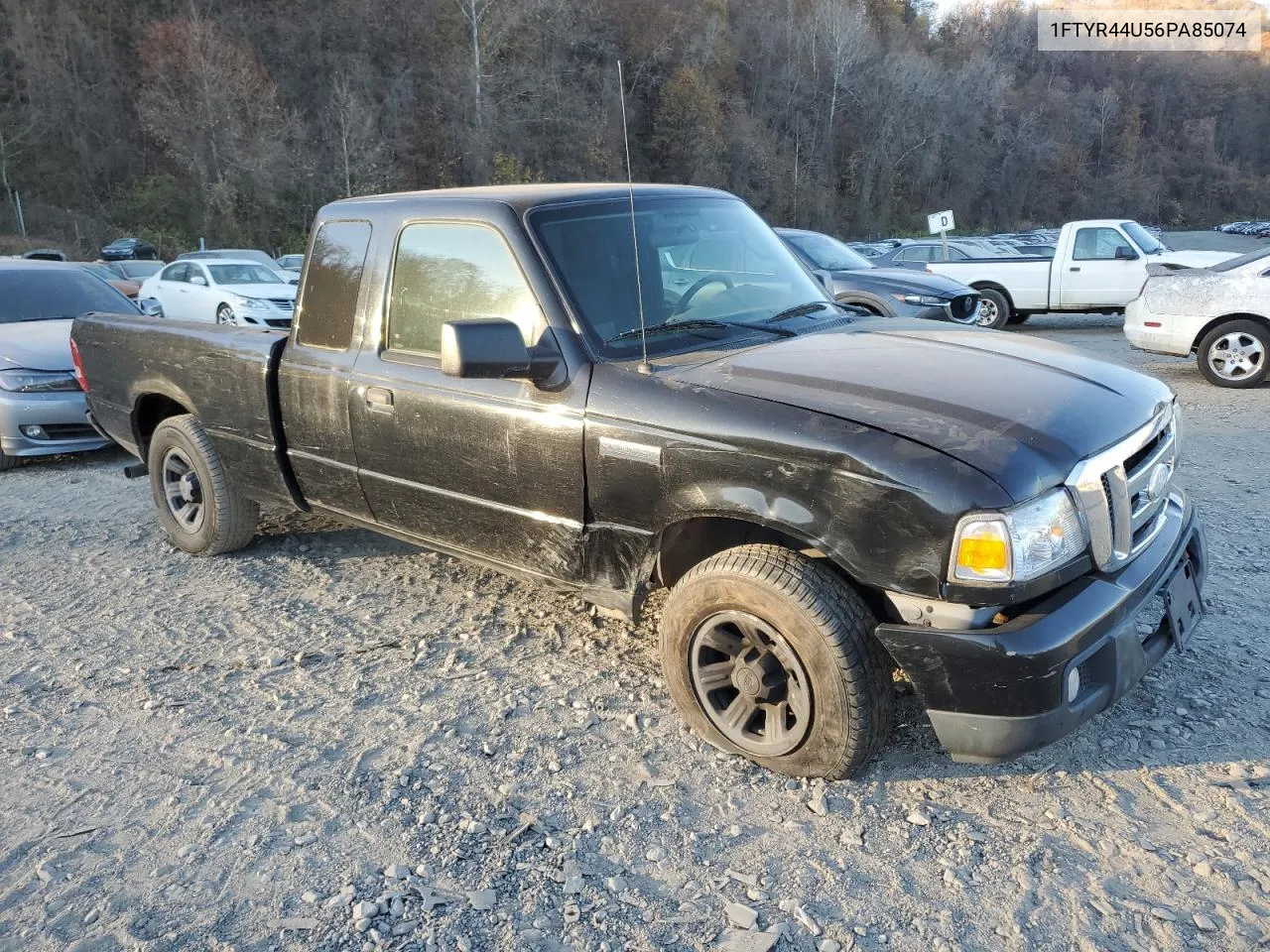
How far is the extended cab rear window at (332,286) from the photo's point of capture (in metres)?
4.15

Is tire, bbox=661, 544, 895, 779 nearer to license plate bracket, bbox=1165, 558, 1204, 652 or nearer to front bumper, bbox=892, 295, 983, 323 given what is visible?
license plate bracket, bbox=1165, 558, 1204, 652

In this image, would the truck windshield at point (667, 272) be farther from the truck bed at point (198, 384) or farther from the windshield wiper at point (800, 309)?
the truck bed at point (198, 384)

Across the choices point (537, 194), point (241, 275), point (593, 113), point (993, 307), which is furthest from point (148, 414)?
point (593, 113)

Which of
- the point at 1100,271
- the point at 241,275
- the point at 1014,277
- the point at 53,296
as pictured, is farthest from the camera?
the point at 241,275

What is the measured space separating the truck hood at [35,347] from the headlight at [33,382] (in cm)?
5

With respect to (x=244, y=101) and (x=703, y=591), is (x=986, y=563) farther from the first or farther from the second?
(x=244, y=101)

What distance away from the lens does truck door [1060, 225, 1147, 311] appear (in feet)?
45.2

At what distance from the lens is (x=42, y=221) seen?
142 ft

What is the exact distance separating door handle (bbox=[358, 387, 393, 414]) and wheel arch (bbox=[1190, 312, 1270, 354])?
28.0 ft

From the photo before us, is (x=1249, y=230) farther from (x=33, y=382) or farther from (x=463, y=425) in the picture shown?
(x=463, y=425)

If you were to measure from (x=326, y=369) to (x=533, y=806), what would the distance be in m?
2.21

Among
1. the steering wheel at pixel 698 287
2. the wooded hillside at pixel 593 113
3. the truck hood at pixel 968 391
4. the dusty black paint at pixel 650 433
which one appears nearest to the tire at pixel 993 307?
the dusty black paint at pixel 650 433

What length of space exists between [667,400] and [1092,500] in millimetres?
1311

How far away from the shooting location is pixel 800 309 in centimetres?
398
